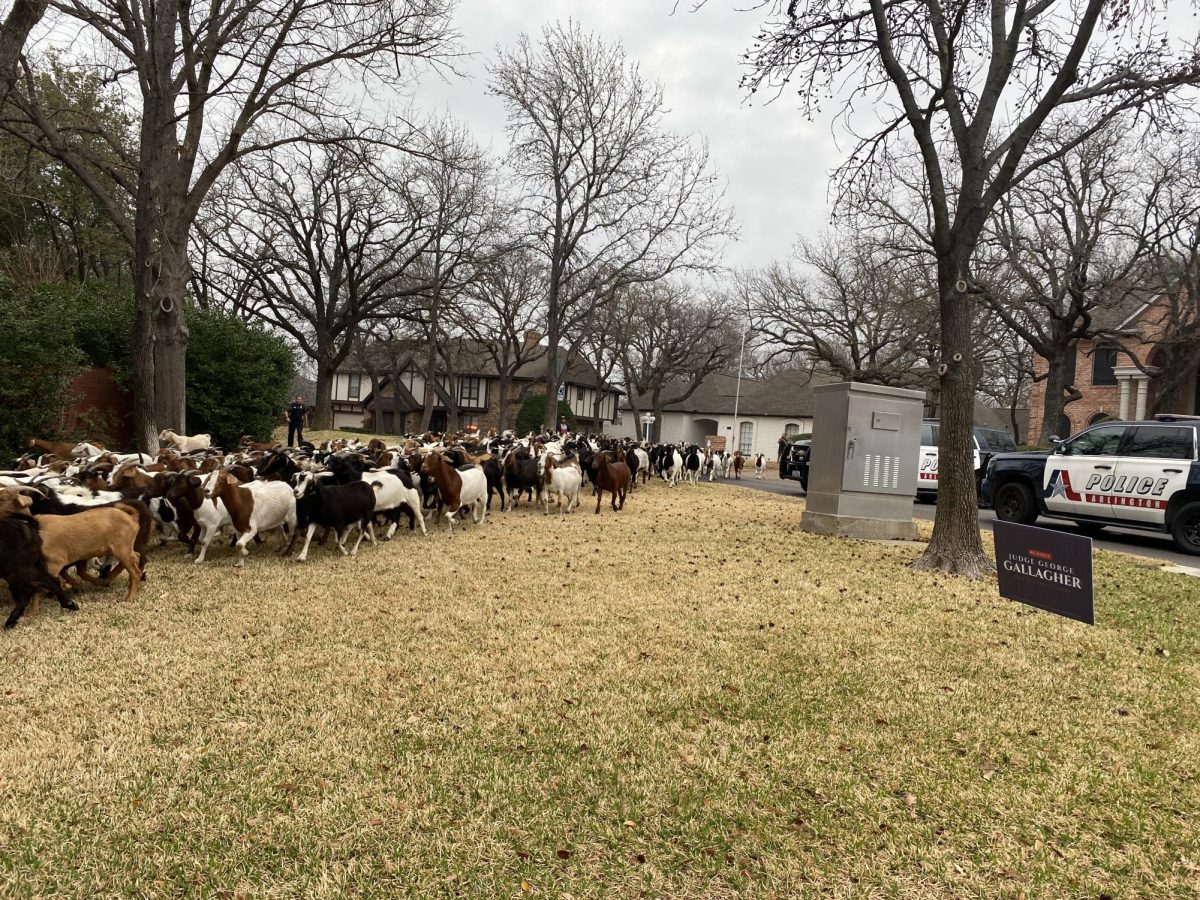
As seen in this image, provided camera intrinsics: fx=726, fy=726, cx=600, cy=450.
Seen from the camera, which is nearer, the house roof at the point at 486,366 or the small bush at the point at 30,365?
the small bush at the point at 30,365

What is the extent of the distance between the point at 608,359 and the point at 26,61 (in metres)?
42.3

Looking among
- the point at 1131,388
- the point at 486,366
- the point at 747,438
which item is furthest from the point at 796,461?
the point at 486,366

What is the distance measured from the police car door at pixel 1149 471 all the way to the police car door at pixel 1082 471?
0.15 metres

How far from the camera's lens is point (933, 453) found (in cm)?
1816

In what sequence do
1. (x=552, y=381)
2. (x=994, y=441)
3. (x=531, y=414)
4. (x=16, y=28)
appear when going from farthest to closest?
(x=531, y=414) → (x=552, y=381) → (x=994, y=441) → (x=16, y=28)

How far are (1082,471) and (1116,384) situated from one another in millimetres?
32830

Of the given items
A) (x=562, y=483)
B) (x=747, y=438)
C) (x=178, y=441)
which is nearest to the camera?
(x=178, y=441)

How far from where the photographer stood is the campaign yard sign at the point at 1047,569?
4965mm

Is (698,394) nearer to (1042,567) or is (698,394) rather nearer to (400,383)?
(400,383)

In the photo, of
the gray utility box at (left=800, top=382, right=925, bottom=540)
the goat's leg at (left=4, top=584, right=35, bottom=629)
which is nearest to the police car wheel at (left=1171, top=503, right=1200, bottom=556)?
the gray utility box at (left=800, top=382, right=925, bottom=540)

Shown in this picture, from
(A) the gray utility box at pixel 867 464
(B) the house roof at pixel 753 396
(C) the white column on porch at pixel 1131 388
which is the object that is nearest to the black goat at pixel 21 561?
(A) the gray utility box at pixel 867 464

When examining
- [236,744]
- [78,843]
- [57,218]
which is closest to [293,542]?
[236,744]

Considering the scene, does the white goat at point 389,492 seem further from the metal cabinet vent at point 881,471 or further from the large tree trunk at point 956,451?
the metal cabinet vent at point 881,471

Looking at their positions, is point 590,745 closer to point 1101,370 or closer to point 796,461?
point 796,461
